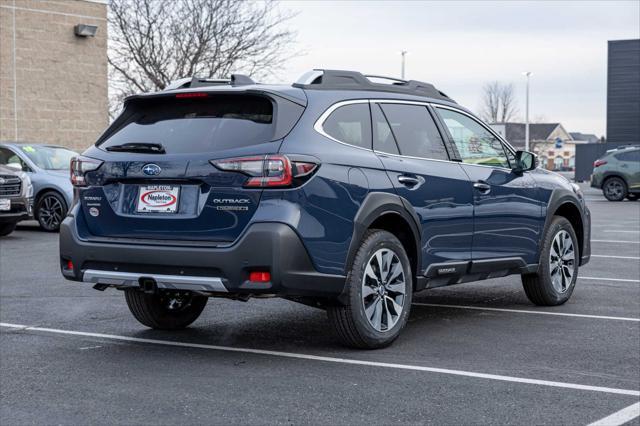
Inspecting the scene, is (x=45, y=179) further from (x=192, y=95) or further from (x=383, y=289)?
(x=383, y=289)

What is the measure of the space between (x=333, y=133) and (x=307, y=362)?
1460 millimetres

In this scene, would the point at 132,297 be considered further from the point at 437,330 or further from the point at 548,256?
the point at 548,256

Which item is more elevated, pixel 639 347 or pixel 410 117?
pixel 410 117

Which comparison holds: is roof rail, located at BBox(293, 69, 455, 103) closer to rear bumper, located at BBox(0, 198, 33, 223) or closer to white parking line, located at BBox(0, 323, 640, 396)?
white parking line, located at BBox(0, 323, 640, 396)

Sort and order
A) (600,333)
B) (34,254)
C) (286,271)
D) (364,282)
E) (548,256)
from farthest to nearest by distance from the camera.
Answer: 1. (34,254)
2. (548,256)
3. (600,333)
4. (364,282)
5. (286,271)

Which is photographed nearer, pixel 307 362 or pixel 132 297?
pixel 307 362

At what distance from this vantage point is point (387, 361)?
20.9ft

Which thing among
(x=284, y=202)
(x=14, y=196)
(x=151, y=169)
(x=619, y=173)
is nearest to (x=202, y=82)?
(x=151, y=169)

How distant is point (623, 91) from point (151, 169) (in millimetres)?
53062

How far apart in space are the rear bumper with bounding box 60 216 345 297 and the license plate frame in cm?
24

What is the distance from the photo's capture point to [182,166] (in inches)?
248

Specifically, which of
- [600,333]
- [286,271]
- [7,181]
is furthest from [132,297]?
[7,181]

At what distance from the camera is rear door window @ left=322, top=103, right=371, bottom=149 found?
6.62 meters

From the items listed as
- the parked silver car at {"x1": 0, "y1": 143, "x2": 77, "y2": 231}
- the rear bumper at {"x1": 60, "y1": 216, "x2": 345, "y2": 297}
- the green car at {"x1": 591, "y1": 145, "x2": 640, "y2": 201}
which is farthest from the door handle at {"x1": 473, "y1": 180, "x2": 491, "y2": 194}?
the green car at {"x1": 591, "y1": 145, "x2": 640, "y2": 201}
